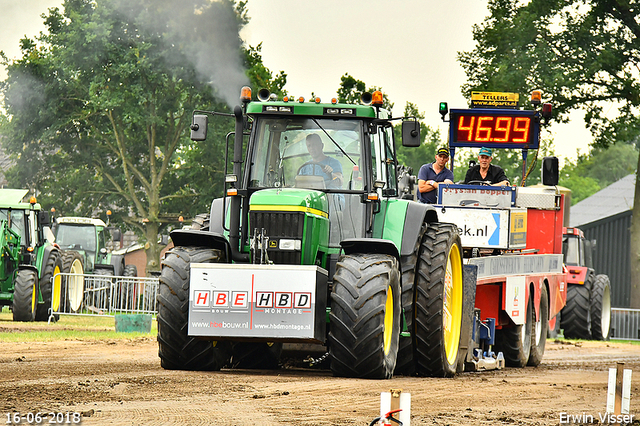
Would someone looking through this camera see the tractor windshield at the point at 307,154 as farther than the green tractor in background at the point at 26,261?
No

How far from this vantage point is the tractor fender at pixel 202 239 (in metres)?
9.95

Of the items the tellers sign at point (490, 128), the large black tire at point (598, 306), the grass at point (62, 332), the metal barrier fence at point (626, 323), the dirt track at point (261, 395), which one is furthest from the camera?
the metal barrier fence at point (626, 323)

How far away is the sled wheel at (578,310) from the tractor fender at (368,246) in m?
15.2

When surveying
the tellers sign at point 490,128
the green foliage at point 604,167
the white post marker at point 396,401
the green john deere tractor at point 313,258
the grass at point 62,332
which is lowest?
the grass at point 62,332

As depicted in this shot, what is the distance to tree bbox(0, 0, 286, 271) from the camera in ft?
125

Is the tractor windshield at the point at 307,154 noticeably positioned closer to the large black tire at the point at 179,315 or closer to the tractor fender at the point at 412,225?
the tractor fender at the point at 412,225

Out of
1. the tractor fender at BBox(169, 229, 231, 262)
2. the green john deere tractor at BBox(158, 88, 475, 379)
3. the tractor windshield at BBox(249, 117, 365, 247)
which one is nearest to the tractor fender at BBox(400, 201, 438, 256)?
the green john deere tractor at BBox(158, 88, 475, 379)

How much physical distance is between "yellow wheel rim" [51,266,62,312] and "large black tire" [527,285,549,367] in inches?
436

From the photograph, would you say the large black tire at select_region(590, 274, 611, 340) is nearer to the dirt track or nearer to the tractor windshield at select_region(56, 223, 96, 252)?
the dirt track

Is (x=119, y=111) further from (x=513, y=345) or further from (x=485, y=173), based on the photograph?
(x=513, y=345)

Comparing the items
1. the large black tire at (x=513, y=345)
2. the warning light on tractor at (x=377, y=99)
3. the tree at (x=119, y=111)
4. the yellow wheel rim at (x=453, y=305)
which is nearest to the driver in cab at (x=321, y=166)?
the warning light on tractor at (x=377, y=99)

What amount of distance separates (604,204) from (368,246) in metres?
44.2

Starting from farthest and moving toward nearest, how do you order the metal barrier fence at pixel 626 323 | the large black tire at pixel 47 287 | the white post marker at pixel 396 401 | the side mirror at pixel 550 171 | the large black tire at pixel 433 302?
1. the metal barrier fence at pixel 626 323
2. the large black tire at pixel 47 287
3. the side mirror at pixel 550 171
4. the large black tire at pixel 433 302
5. the white post marker at pixel 396 401

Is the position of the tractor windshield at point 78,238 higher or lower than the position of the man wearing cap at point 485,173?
lower
